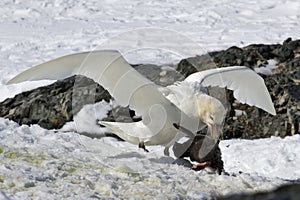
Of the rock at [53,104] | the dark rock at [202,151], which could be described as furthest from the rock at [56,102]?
the dark rock at [202,151]

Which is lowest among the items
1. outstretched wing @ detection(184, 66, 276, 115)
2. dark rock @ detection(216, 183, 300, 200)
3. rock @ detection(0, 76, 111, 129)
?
rock @ detection(0, 76, 111, 129)

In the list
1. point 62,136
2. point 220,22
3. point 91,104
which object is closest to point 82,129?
point 91,104

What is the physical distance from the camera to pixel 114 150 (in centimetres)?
706

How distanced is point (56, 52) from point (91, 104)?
5.46 m

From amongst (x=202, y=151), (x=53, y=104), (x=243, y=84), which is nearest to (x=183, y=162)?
(x=202, y=151)

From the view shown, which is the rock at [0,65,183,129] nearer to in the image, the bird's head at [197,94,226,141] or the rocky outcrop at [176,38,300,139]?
the rocky outcrop at [176,38,300,139]

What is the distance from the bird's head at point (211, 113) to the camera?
619cm

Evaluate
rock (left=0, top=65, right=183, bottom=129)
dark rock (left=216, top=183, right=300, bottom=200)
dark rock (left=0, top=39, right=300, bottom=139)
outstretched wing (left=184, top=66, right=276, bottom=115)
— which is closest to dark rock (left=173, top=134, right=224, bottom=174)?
outstretched wing (left=184, top=66, right=276, bottom=115)

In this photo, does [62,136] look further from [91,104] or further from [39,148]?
[91,104]

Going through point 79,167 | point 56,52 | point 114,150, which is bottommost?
point 56,52

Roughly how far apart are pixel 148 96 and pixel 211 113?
0.65 metres

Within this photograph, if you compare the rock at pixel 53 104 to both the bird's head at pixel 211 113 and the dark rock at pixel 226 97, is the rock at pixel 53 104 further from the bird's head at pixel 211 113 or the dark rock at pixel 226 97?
the bird's head at pixel 211 113

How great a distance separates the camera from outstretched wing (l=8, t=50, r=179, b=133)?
20.9 ft

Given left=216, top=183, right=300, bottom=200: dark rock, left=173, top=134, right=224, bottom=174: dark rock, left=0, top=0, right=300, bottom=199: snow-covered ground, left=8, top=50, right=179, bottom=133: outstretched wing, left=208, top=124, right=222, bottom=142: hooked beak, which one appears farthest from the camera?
left=8, top=50, right=179, bottom=133: outstretched wing
